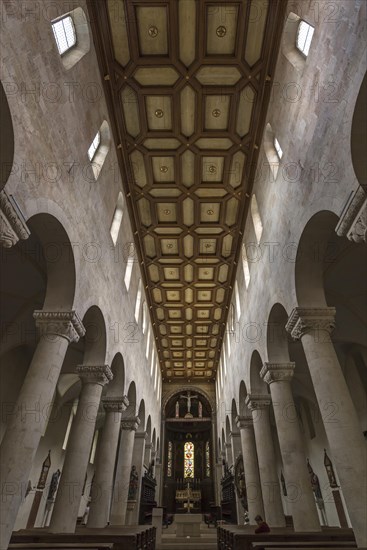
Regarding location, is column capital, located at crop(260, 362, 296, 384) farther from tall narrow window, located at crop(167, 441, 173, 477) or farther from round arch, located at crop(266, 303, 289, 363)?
tall narrow window, located at crop(167, 441, 173, 477)

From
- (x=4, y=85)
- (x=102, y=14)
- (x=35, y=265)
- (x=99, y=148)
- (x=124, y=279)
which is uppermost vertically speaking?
(x=102, y=14)

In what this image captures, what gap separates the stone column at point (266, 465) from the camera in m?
10.9

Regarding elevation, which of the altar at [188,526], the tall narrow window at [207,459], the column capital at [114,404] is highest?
the tall narrow window at [207,459]

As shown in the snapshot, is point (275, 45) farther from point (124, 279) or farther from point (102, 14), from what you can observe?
point (124, 279)

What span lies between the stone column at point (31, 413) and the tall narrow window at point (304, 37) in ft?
25.8

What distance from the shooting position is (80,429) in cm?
942

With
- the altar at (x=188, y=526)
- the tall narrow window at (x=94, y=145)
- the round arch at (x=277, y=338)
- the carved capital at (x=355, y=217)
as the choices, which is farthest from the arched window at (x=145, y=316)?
the carved capital at (x=355, y=217)

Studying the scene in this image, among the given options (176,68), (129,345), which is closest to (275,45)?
(176,68)

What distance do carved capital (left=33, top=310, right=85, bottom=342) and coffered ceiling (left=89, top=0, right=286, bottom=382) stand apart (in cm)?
657

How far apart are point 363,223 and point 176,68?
751 cm

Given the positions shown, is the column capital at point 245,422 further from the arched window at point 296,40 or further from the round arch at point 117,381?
the arched window at point 296,40

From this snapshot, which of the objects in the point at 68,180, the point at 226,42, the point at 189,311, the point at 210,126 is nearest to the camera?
the point at 68,180

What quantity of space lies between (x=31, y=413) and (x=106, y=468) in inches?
243

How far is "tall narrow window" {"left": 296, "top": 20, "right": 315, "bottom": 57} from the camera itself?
7.96 meters
